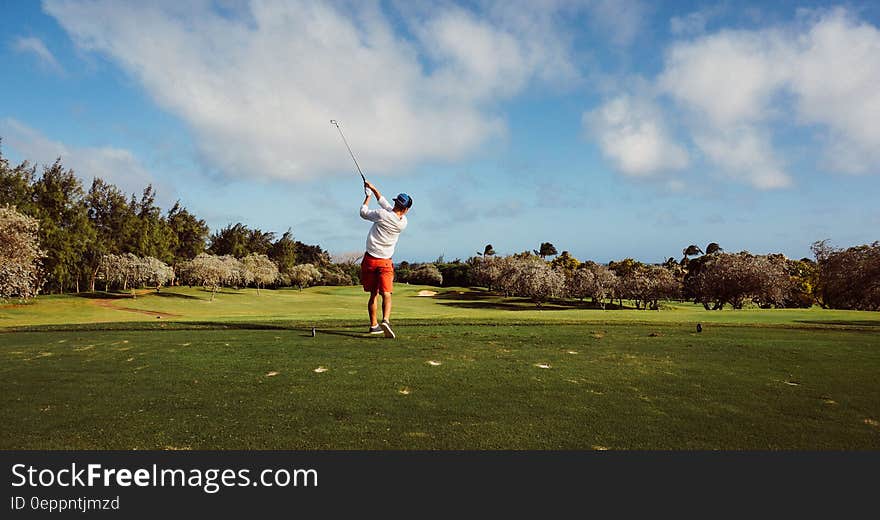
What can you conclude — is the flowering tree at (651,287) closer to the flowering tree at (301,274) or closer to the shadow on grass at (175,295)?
the flowering tree at (301,274)

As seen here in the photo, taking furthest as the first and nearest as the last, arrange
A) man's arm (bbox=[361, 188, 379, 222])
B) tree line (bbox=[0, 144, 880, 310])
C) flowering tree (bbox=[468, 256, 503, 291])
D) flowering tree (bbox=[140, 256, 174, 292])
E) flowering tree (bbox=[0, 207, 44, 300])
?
flowering tree (bbox=[468, 256, 503, 291]), flowering tree (bbox=[140, 256, 174, 292]), tree line (bbox=[0, 144, 880, 310]), flowering tree (bbox=[0, 207, 44, 300]), man's arm (bbox=[361, 188, 379, 222])

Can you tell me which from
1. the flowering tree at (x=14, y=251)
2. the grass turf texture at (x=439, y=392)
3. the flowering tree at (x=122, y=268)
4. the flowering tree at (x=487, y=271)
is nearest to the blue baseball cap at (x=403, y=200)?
the grass turf texture at (x=439, y=392)

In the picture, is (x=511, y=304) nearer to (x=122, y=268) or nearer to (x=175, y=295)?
(x=175, y=295)

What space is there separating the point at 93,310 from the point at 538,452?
45.5 meters

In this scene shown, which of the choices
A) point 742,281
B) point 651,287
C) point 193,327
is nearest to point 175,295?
point 193,327

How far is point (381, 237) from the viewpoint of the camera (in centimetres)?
1123

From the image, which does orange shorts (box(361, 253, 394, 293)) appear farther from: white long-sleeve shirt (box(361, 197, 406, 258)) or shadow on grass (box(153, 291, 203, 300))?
shadow on grass (box(153, 291, 203, 300))

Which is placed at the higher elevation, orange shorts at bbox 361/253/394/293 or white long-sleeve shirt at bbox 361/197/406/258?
white long-sleeve shirt at bbox 361/197/406/258

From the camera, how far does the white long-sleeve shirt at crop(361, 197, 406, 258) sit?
36.4 feet

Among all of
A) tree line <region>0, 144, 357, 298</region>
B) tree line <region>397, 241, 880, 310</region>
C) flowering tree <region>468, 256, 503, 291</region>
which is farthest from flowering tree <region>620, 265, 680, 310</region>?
tree line <region>0, 144, 357, 298</region>

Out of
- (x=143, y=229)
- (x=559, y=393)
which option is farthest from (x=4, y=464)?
(x=143, y=229)

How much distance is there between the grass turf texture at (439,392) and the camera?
4.80 m

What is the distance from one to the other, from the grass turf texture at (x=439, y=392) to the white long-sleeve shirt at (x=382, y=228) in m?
2.21

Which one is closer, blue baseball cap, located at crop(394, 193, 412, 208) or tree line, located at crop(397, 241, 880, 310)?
blue baseball cap, located at crop(394, 193, 412, 208)
